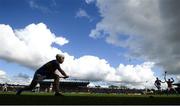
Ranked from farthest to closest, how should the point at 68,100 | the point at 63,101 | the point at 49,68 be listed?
the point at 49,68 → the point at 68,100 → the point at 63,101

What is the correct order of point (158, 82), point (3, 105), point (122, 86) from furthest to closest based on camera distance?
point (122, 86), point (158, 82), point (3, 105)

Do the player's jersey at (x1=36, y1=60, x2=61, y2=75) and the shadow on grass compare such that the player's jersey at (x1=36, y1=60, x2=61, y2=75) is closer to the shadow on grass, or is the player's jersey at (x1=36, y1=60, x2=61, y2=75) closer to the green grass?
the green grass

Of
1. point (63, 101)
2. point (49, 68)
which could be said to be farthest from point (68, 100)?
point (49, 68)

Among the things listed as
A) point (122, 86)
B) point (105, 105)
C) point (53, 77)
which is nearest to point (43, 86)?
point (122, 86)

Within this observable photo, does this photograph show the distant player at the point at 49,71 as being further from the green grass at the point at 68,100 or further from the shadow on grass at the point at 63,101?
the shadow on grass at the point at 63,101

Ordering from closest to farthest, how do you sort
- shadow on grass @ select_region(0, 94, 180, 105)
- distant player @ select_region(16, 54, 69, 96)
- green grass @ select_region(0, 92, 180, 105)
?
shadow on grass @ select_region(0, 94, 180, 105)
green grass @ select_region(0, 92, 180, 105)
distant player @ select_region(16, 54, 69, 96)

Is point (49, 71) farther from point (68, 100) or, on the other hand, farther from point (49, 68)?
point (68, 100)

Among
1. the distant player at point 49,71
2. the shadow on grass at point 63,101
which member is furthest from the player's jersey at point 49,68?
the shadow on grass at point 63,101

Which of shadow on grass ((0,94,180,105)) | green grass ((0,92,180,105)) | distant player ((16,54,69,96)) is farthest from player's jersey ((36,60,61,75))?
shadow on grass ((0,94,180,105))

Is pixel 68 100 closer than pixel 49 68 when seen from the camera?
Yes

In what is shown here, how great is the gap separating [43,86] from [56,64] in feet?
286

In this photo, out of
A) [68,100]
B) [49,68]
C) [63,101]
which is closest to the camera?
[63,101]

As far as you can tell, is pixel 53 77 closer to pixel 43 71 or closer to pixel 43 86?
pixel 43 71

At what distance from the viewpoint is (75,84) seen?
376ft
